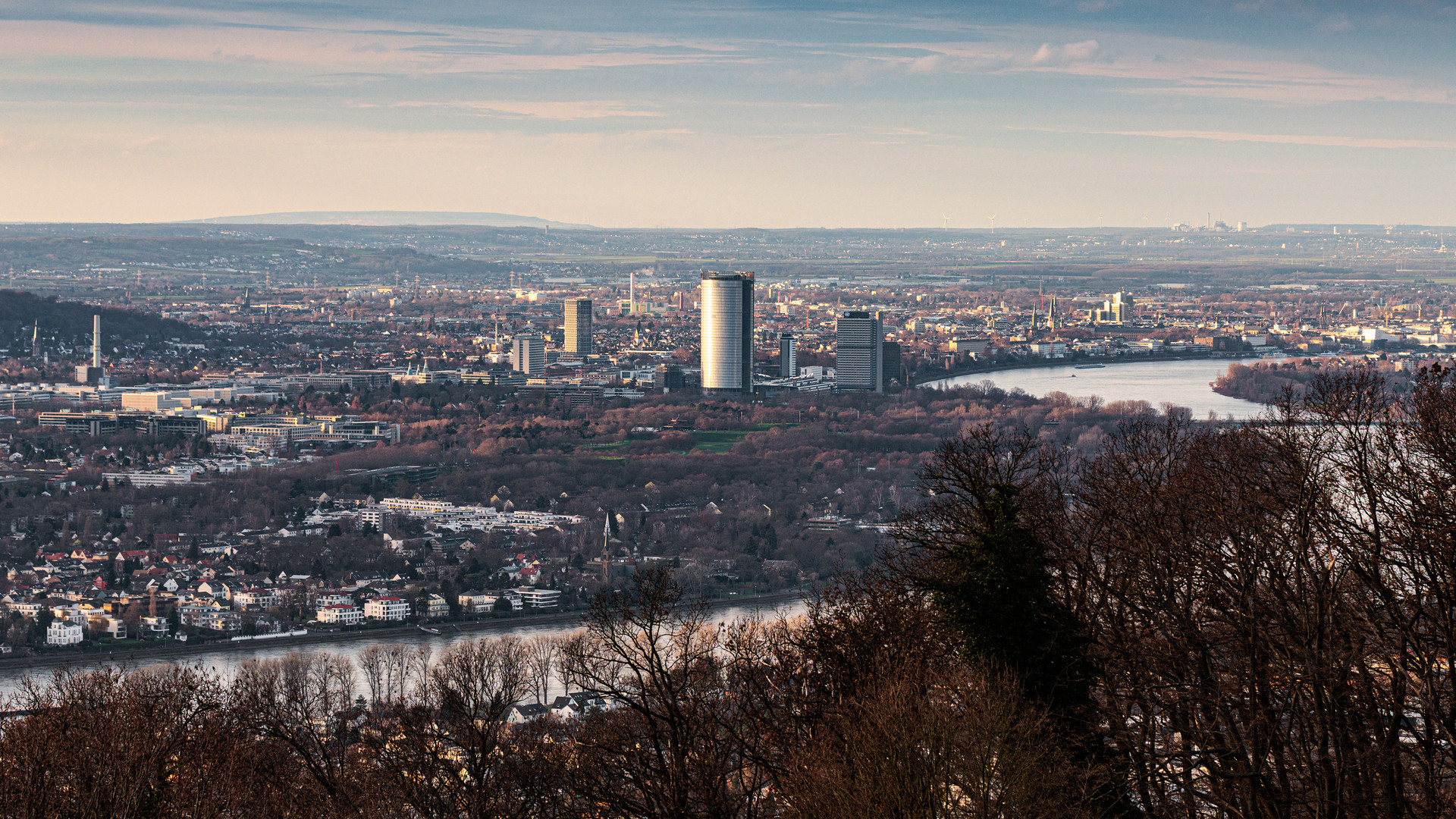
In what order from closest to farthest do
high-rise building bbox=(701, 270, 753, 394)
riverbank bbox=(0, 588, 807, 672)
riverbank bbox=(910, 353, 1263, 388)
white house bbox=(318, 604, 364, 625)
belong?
riverbank bbox=(0, 588, 807, 672), white house bbox=(318, 604, 364, 625), high-rise building bbox=(701, 270, 753, 394), riverbank bbox=(910, 353, 1263, 388)

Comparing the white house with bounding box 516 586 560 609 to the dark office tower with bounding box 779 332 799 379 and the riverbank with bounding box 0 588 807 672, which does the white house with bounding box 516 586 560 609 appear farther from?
the dark office tower with bounding box 779 332 799 379

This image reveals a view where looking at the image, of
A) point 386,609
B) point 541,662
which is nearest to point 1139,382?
point 386,609

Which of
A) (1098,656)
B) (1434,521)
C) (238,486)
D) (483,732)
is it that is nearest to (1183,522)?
(1098,656)

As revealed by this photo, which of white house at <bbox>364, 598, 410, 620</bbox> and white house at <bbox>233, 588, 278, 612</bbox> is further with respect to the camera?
white house at <bbox>233, 588, 278, 612</bbox>

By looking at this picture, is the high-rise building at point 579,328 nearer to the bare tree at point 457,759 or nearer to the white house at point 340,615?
the white house at point 340,615

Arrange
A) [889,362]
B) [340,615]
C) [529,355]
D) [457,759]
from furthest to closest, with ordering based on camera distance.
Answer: [529,355]
[889,362]
[340,615]
[457,759]

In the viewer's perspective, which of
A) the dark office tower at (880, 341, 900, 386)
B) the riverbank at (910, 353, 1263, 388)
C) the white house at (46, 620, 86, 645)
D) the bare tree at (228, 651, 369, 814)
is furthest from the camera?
the riverbank at (910, 353, 1263, 388)

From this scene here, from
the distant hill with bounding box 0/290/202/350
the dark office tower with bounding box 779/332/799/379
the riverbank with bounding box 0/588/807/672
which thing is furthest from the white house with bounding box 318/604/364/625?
the distant hill with bounding box 0/290/202/350

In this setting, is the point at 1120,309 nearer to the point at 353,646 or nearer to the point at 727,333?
the point at 727,333
